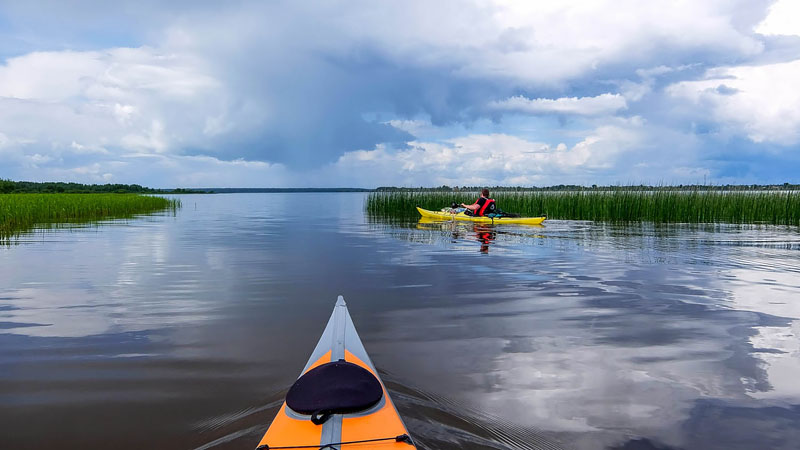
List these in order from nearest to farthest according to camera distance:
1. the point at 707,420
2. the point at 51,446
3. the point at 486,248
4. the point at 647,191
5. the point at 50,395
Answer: the point at 51,446
the point at 707,420
the point at 50,395
the point at 486,248
the point at 647,191

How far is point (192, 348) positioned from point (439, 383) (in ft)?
8.17

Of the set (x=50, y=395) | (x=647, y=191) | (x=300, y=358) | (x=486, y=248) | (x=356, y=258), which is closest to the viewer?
(x=50, y=395)

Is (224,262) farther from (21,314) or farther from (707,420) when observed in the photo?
(707,420)

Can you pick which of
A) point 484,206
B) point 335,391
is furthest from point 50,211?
point 335,391

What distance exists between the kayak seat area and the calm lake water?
1.97 feet

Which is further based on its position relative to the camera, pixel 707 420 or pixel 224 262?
pixel 224 262

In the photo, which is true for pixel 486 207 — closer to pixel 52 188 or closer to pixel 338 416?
pixel 338 416

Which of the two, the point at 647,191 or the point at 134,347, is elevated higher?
the point at 647,191

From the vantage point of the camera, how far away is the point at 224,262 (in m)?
10.2

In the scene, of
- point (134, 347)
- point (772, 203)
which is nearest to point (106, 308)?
point (134, 347)

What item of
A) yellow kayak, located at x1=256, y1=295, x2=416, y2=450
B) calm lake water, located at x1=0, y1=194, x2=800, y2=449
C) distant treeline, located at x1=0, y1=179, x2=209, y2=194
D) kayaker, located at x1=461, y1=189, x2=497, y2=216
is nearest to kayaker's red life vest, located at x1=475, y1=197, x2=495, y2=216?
kayaker, located at x1=461, y1=189, x2=497, y2=216

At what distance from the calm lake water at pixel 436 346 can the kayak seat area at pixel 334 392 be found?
60cm

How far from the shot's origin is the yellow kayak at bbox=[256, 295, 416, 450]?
2305 mm

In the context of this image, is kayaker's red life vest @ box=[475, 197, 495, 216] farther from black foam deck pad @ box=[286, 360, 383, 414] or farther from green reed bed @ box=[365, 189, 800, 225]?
black foam deck pad @ box=[286, 360, 383, 414]
